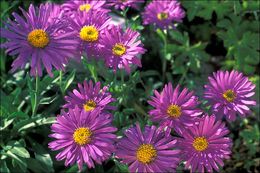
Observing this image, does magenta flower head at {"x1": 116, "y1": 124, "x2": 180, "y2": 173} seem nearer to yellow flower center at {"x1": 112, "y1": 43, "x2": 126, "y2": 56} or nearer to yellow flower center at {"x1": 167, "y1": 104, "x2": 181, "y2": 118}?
yellow flower center at {"x1": 167, "y1": 104, "x2": 181, "y2": 118}

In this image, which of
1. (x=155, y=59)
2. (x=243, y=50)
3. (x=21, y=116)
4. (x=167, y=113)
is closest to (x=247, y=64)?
(x=243, y=50)

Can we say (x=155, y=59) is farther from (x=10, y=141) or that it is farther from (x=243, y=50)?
(x=10, y=141)

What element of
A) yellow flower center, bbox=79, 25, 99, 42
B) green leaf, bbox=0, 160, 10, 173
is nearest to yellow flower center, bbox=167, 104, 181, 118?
yellow flower center, bbox=79, 25, 99, 42

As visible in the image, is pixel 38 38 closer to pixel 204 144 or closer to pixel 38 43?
pixel 38 43

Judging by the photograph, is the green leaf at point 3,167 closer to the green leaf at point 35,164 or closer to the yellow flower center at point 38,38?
the green leaf at point 35,164

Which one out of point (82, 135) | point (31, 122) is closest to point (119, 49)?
point (82, 135)

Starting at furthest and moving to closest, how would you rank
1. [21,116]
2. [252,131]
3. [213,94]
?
[252,131], [21,116], [213,94]
